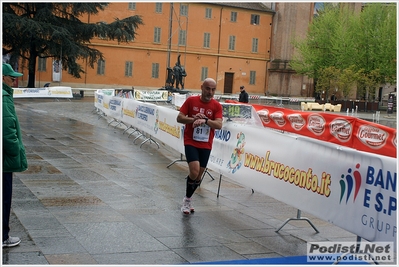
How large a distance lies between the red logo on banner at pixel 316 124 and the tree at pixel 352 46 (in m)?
47.4

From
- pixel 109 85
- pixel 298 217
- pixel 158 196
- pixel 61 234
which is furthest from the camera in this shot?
pixel 109 85

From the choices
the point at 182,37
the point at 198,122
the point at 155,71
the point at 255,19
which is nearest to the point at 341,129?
the point at 198,122

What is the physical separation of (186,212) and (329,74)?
5196 cm

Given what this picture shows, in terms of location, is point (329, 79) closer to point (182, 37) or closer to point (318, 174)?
point (182, 37)

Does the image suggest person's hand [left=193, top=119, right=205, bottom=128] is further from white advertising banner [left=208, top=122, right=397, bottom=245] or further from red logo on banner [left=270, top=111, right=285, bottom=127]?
red logo on banner [left=270, top=111, right=285, bottom=127]

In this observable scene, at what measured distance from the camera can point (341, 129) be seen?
858 centimetres

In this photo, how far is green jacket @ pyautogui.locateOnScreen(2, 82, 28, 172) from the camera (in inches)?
219

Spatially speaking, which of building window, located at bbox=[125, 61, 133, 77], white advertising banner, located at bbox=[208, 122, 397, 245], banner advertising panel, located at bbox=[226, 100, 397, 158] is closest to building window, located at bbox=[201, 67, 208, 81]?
building window, located at bbox=[125, 61, 133, 77]

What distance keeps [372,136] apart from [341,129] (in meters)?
1.18

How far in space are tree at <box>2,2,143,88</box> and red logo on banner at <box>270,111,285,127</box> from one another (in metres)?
34.0

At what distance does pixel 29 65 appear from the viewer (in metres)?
46.8

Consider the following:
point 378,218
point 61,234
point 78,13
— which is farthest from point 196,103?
point 78,13

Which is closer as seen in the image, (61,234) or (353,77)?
(61,234)

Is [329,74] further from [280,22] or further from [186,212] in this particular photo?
[186,212]
